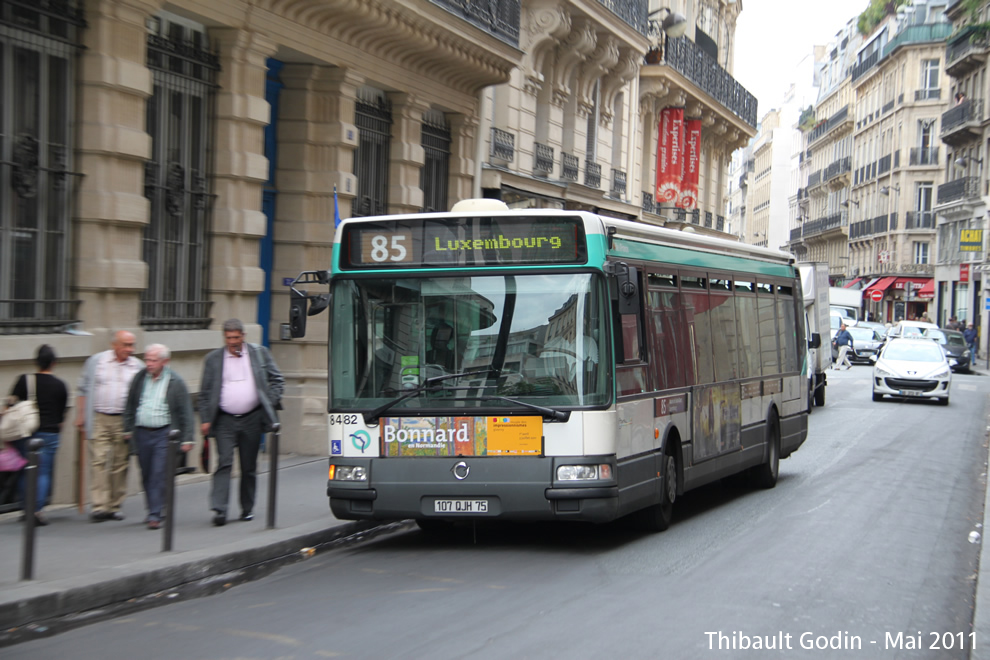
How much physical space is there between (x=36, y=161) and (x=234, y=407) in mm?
2938

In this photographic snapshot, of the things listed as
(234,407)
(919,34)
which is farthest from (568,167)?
(919,34)

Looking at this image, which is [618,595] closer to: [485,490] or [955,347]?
[485,490]

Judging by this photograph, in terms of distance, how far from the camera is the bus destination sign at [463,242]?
31.4ft

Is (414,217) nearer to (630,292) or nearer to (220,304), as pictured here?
(630,292)

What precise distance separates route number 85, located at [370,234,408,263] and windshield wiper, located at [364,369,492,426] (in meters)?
1.08

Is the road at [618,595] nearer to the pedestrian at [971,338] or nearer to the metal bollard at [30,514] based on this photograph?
the metal bollard at [30,514]

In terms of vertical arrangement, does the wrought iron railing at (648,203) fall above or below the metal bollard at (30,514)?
above

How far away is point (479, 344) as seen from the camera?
30.9ft

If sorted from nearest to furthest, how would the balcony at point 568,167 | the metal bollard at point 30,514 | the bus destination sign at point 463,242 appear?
the metal bollard at point 30,514, the bus destination sign at point 463,242, the balcony at point 568,167

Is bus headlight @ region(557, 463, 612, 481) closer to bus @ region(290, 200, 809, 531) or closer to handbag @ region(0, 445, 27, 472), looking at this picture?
bus @ region(290, 200, 809, 531)

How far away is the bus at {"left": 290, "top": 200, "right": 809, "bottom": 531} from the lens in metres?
9.35

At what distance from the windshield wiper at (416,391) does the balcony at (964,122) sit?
184ft

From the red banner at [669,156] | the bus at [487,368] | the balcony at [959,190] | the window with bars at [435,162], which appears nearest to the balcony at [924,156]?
the balcony at [959,190]

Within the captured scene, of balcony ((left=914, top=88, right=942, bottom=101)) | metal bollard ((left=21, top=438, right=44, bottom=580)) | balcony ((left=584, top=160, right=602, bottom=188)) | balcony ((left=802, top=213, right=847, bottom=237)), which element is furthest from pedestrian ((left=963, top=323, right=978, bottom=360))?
metal bollard ((left=21, top=438, right=44, bottom=580))
